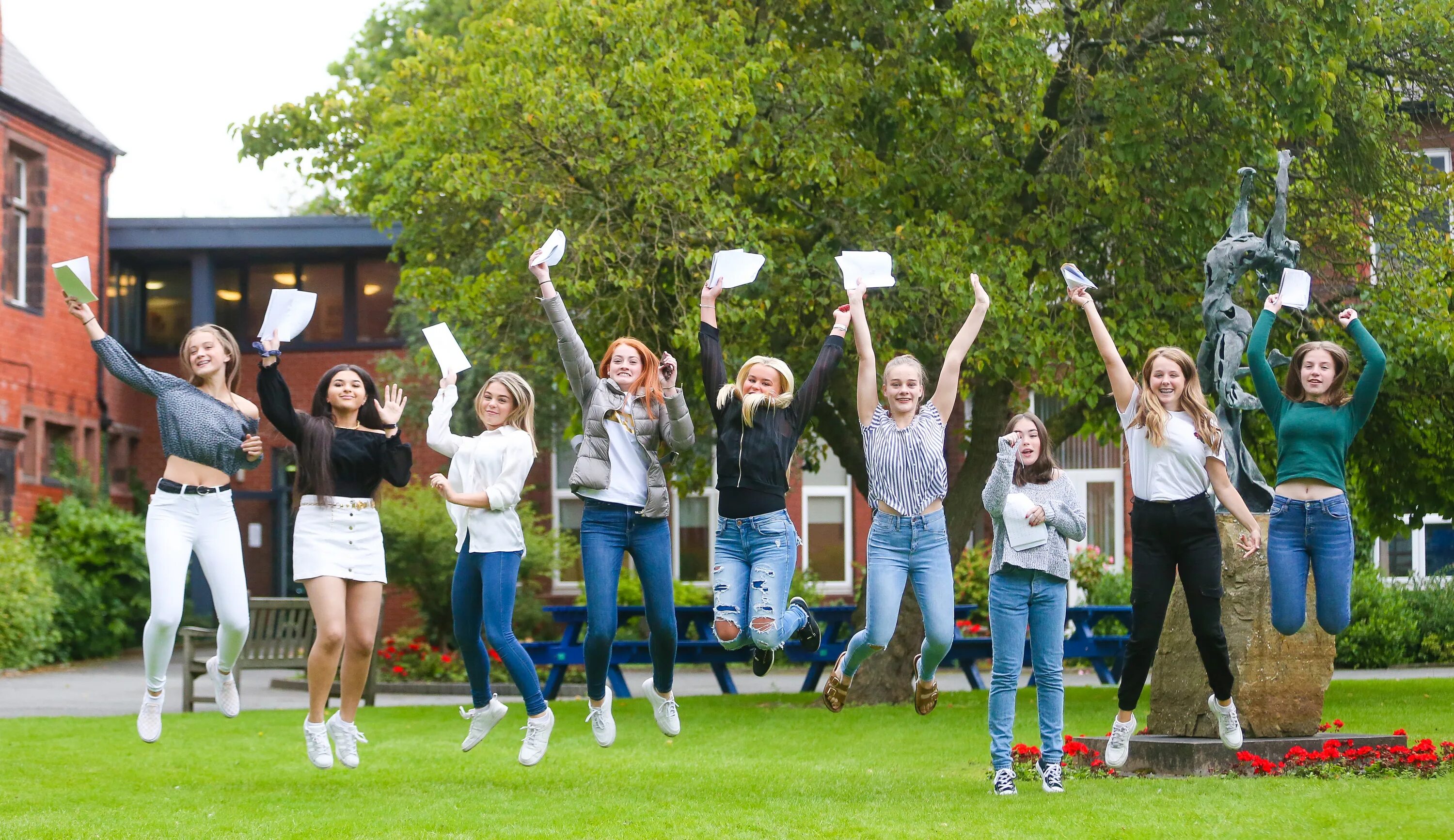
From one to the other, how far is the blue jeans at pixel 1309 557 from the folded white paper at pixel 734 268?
127 inches

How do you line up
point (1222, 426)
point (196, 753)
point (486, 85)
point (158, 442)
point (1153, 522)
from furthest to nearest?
point (158, 442)
point (486, 85)
point (196, 753)
point (1222, 426)
point (1153, 522)

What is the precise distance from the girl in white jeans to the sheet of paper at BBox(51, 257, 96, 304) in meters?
0.08

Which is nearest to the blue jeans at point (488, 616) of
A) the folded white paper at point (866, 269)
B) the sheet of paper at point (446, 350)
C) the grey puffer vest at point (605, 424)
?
the grey puffer vest at point (605, 424)

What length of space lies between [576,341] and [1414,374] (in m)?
9.25

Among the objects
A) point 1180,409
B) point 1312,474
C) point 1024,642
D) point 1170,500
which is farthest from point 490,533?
point 1312,474

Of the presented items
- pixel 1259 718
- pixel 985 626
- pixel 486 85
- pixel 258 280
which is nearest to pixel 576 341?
pixel 1259 718

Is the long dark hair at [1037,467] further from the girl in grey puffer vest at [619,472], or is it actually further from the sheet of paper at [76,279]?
the sheet of paper at [76,279]

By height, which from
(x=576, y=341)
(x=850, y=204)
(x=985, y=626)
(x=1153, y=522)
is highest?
(x=850, y=204)

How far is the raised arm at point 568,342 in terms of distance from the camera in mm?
8922

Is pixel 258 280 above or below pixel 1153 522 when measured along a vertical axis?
above

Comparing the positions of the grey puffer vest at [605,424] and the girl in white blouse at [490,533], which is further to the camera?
the girl in white blouse at [490,533]

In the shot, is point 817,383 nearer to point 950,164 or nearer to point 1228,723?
point 1228,723

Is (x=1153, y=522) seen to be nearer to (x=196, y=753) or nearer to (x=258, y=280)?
(x=196, y=753)

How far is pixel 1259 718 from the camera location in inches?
431
